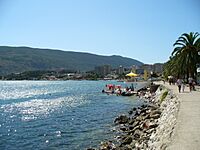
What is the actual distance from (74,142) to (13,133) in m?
6.76

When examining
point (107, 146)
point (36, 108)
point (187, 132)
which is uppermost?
point (187, 132)

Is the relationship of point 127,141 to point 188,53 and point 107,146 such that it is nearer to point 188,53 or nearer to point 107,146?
point 107,146

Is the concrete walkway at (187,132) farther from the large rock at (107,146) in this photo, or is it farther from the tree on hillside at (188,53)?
the tree on hillside at (188,53)

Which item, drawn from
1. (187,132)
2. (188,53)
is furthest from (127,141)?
(188,53)

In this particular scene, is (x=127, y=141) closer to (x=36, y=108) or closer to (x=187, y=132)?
(x=187, y=132)

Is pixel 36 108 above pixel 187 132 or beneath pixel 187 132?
beneath

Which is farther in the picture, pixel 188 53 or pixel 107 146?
pixel 188 53

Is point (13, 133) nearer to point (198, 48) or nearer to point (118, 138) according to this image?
point (118, 138)

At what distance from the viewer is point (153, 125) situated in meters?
18.5

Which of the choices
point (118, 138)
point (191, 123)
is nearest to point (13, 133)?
point (118, 138)

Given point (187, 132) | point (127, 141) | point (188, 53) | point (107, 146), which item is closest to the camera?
point (187, 132)

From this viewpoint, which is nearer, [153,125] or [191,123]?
[191,123]

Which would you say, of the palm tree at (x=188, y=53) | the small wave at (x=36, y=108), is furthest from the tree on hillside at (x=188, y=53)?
the small wave at (x=36, y=108)

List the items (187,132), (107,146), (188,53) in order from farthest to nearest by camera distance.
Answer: (188,53) → (107,146) → (187,132)
